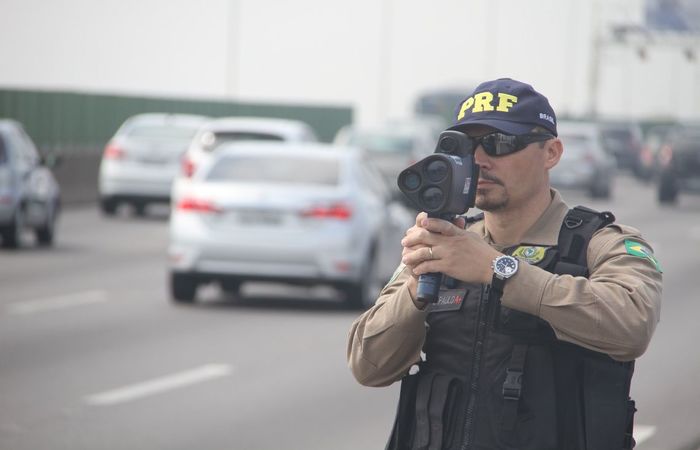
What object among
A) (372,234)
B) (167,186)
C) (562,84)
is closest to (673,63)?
(562,84)

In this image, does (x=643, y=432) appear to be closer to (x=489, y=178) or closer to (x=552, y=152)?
(x=552, y=152)

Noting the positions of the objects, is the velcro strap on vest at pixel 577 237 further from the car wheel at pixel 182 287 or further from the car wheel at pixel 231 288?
the car wheel at pixel 231 288

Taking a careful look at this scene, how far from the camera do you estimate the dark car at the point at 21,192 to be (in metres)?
21.1

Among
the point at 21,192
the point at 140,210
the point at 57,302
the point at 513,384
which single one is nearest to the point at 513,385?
the point at 513,384

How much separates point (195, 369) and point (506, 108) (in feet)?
27.6

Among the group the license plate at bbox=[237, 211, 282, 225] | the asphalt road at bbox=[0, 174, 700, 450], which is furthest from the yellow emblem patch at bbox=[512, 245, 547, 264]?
the license plate at bbox=[237, 211, 282, 225]

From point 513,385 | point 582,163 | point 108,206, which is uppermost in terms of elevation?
point 513,385

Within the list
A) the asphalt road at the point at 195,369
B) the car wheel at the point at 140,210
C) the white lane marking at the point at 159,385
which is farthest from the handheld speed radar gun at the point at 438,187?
the car wheel at the point at 140,210

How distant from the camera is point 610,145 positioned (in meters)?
57.0

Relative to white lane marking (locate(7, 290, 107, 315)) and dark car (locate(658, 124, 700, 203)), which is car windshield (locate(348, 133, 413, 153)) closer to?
dark car (locate(658, 124, 700, 203))

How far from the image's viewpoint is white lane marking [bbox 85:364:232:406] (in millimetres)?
10802

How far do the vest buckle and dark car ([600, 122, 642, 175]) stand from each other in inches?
2050

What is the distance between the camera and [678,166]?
37.9m

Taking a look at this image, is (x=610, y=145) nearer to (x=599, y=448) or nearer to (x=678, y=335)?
(x=678, y=335)
